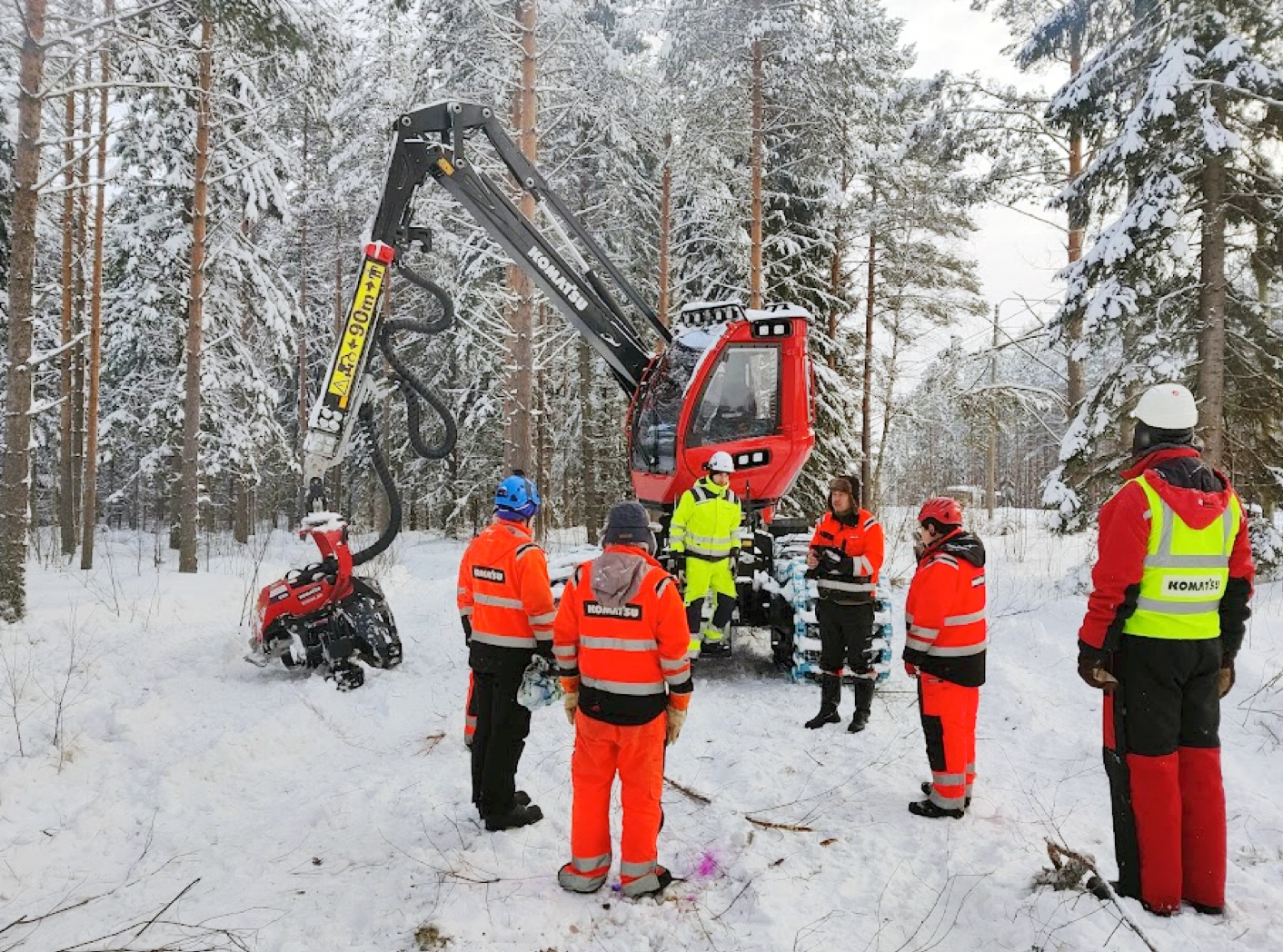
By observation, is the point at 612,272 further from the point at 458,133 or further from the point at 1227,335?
the point at 1227,335

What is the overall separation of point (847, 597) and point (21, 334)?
28.5 ft

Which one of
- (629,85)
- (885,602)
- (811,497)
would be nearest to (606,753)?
(885,602)

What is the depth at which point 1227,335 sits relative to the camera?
9.53m

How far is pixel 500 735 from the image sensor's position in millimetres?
4340

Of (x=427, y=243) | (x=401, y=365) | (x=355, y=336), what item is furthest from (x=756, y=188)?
(x=355, y=336)

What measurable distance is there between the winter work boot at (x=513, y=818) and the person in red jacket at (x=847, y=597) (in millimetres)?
2457

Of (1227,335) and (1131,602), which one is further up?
(1227,335)

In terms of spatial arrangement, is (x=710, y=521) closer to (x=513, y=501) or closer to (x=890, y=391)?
(x=513, y=501)

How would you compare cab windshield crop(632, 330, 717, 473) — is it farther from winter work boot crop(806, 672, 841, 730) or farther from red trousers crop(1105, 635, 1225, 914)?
red trousers crop(1105, 635, 1225, 914)

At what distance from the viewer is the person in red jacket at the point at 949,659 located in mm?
4496

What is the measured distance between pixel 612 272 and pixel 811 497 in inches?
354

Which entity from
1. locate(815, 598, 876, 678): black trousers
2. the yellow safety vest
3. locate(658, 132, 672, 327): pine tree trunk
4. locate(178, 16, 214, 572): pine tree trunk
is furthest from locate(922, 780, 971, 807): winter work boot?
locate(658, 132, 672, 327): pine tree trunk

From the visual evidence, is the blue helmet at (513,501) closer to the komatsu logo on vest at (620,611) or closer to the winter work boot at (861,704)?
the komatsu logo on vest at (620,611)

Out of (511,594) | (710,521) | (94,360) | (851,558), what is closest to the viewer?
(511,594)
